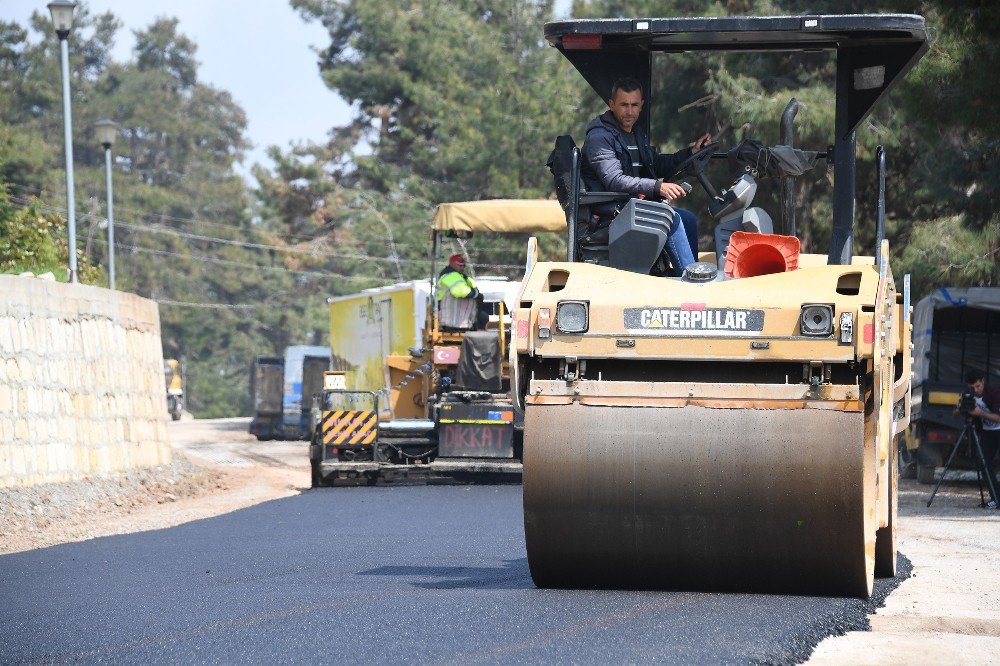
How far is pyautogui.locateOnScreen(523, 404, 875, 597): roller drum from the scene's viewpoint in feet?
19.3

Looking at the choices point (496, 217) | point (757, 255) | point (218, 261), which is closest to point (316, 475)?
point (496, 217)

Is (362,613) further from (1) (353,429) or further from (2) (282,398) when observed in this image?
(2) (282,398)

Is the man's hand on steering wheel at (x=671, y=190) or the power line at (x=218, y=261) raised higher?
the power line at (x=218, y=261)

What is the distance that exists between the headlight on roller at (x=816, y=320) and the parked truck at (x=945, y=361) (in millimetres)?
10368

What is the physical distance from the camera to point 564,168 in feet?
23.2

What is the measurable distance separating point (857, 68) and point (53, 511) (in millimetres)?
8780

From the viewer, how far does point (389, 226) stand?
143 ft

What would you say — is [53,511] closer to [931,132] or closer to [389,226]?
[931,132]

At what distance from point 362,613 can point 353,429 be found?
Answer: 11198 millimetres

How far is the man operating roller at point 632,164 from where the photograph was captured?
687cm

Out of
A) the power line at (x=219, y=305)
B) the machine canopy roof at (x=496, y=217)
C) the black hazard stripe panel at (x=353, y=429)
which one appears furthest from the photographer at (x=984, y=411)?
the power line at (x=219, y=305)

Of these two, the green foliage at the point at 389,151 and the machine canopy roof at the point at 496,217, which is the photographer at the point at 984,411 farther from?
the machine canopy roof at the point at 496,217

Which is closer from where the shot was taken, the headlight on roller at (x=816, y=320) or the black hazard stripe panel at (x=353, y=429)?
the headlight on roller at (x=816, y=320)

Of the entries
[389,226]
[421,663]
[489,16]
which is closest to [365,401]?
[421,663]
